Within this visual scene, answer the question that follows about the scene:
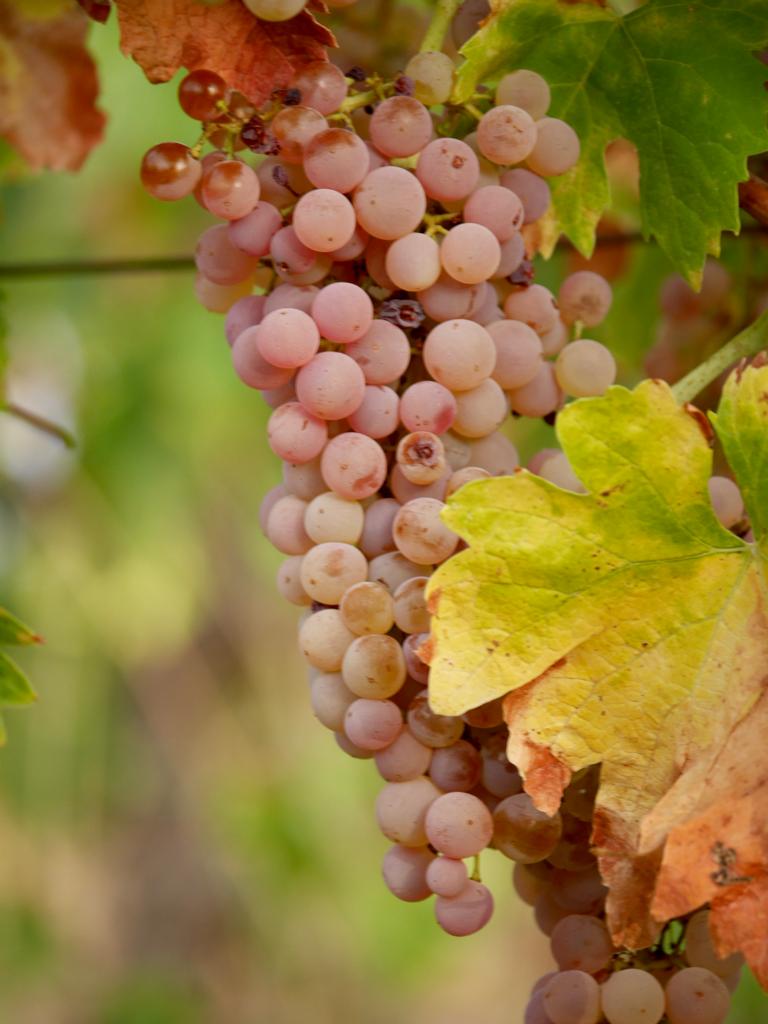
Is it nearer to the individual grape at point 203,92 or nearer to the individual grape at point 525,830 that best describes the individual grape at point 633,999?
the individual grape at point 525,830

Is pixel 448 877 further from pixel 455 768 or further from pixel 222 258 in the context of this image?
pixel 222 258

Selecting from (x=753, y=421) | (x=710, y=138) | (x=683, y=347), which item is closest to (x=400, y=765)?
(x=753, y=421)

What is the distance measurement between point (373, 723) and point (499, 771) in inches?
2.2

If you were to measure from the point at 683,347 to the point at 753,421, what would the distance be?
37 cm

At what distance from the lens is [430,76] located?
0.51m

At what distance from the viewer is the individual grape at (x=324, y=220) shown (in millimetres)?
482

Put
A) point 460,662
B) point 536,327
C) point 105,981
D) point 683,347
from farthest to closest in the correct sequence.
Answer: point 105,981 → point 683,347 → point 536,327 → point 460,662

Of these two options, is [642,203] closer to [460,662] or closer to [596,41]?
[596,41]

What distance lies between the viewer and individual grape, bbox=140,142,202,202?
1.69 feet

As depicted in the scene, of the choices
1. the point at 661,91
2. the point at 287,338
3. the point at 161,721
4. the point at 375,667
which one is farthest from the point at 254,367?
the point at 161,721

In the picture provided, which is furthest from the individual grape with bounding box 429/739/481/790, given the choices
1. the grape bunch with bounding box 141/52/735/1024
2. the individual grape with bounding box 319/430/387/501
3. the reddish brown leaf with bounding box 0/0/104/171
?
the reddish brown leaf with bounding box 0/0/104/171

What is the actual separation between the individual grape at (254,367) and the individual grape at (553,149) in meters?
0.14

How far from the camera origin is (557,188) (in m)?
0.60

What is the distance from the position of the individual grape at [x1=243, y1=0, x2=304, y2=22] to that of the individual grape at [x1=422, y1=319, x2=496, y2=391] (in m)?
0.14
